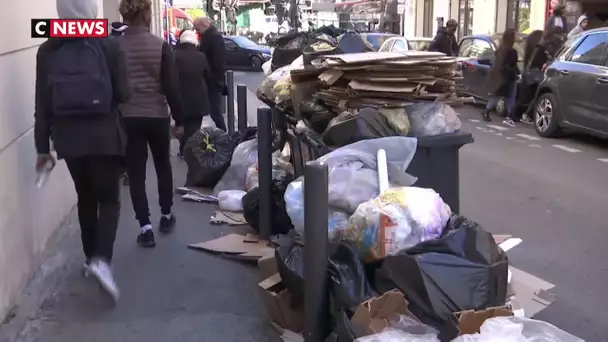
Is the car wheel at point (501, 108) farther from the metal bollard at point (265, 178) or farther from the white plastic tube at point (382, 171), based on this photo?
the white plastic tube at point (382, 171)

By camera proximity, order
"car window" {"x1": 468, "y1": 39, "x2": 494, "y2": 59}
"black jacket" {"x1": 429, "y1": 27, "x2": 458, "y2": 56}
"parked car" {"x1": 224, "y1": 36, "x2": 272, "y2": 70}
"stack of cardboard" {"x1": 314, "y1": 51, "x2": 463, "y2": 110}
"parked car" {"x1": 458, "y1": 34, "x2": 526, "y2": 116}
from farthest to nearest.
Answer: "parked car" {"x1": 224, "y1": 36, "x2": 272, "y2": 70} < "black jacket" {"x1": 429, "y1": 27, "x2": 458, "y2": 56} < "car window" {"x1": 468, "y1": 39, "x2": 494, "y2": 59} < "parked car" {"x1": 458, "y1": 34, "x2": 526, "y2": 116} < "stack of cardboard" {"x1": 314, "y1": 51, "x2": 463, "y2": 110}

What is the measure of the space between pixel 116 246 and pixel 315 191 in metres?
2.71

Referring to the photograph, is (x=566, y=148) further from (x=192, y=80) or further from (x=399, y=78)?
(x=399, y=78)

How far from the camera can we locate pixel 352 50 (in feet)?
23.7

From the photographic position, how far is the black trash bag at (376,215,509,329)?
3.65 m

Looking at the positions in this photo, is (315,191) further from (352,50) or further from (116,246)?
(352,50)

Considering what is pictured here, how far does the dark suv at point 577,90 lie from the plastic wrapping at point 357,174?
6.62 meters

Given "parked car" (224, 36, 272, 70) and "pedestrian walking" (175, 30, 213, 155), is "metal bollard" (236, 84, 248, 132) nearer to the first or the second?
"pedestrian walking" (175, 30, 213, 155)

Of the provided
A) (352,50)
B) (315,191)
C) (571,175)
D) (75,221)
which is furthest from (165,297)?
(571,175)

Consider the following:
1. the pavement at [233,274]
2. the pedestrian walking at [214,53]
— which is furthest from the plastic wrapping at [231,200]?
the pedestrian walking at [214,53]

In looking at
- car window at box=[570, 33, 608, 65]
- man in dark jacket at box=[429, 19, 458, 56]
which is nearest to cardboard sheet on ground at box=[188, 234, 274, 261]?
car window at box=[570, 33, 608, 65]

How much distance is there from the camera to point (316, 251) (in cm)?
380

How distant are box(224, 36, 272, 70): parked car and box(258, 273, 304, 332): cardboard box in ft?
85.7

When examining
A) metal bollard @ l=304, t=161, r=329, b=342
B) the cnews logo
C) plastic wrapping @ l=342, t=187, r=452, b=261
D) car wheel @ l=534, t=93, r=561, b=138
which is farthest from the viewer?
car wheel @ l=534, t=93, r=561, b=138
